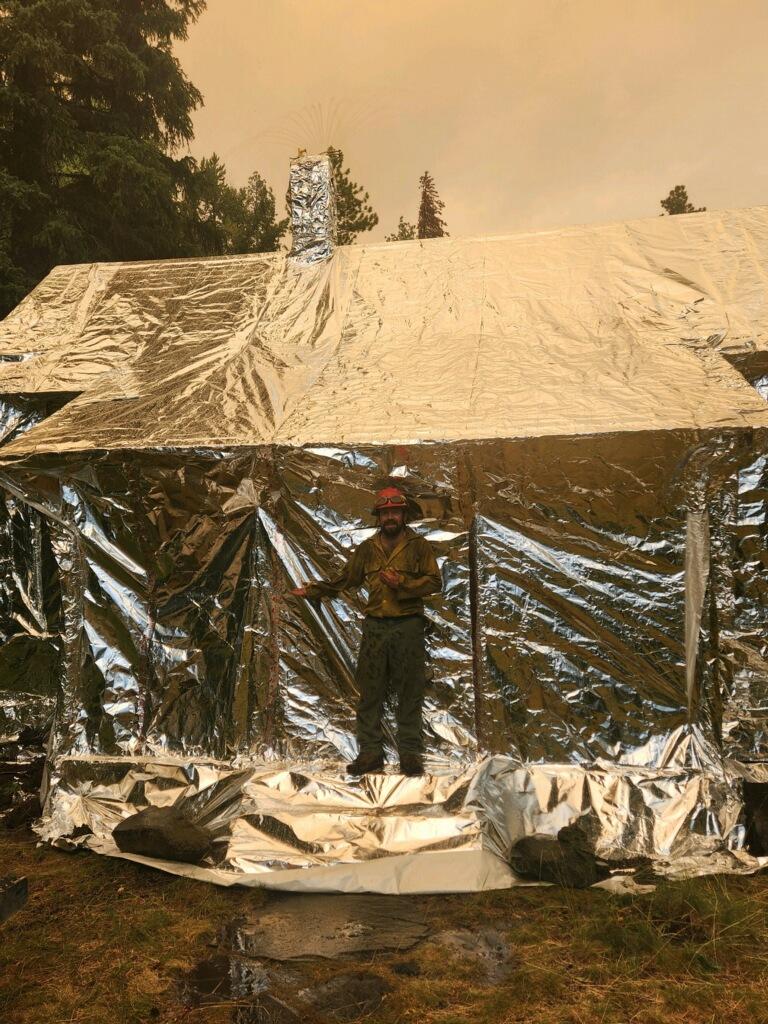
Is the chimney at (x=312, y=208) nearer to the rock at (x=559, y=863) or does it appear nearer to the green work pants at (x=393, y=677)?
the green work pants at (x=393, y=677)

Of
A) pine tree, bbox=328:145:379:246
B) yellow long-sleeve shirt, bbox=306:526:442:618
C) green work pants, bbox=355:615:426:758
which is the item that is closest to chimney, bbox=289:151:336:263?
yellow long-sleeve shirt, bbox=306:526:442:618

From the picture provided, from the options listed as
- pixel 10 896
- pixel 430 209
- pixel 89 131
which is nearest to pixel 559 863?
pixel 10 896

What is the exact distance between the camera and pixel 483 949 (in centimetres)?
313

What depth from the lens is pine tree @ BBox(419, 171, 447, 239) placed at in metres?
18.3

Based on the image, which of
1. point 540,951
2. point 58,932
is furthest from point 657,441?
point 58,932

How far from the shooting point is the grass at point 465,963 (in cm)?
272

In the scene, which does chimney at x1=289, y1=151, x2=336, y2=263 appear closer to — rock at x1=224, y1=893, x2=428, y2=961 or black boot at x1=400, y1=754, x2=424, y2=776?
black boot at x1=400, y1=754, x2=424, y2=776

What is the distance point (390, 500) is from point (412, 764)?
1322 millimetres

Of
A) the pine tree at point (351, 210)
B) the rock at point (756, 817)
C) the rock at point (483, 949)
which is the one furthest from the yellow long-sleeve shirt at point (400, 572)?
the pine tree at point (351, 210)

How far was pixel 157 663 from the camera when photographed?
452 centimetres

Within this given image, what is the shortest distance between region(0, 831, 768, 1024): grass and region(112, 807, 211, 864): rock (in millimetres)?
128

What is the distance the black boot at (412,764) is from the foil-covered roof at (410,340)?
5.21 ft

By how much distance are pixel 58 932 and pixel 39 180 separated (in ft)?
33.8

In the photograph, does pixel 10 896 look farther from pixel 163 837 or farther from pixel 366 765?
pixel 366 765
